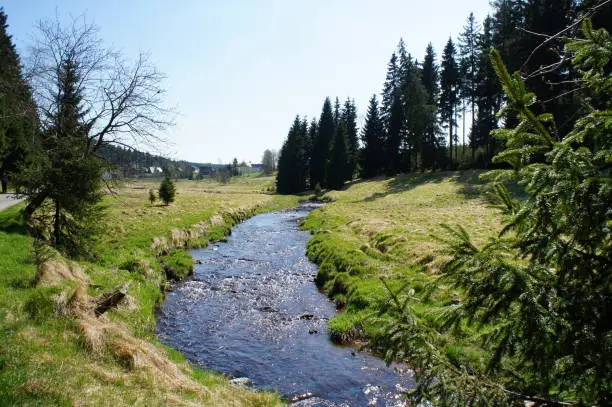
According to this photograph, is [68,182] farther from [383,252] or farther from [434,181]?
[434,181]

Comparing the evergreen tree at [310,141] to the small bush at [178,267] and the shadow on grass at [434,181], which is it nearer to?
the shadow on grass at [434,181]

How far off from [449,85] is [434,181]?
802 inches

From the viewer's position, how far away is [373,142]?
7219cm

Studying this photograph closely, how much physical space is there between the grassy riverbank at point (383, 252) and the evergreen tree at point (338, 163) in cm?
2772

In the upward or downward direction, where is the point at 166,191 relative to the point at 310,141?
downward

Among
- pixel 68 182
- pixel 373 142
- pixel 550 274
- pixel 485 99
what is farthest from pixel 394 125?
pixel 550 274

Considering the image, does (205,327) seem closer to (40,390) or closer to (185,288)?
(185,288)

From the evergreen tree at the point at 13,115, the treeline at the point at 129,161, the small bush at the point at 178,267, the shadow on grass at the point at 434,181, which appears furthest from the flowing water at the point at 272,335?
the shadow on grass at the point at 434,181

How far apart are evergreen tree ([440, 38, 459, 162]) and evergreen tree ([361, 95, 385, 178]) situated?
11.6 metres

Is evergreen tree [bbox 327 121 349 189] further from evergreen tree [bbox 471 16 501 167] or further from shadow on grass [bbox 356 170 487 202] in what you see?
evergreen tree [bbox 471 16 501 167]

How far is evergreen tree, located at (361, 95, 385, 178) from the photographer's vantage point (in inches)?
2833

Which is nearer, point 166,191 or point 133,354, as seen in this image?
point 133,354

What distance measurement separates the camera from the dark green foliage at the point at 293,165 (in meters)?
79.2

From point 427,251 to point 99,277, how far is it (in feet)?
44.4
